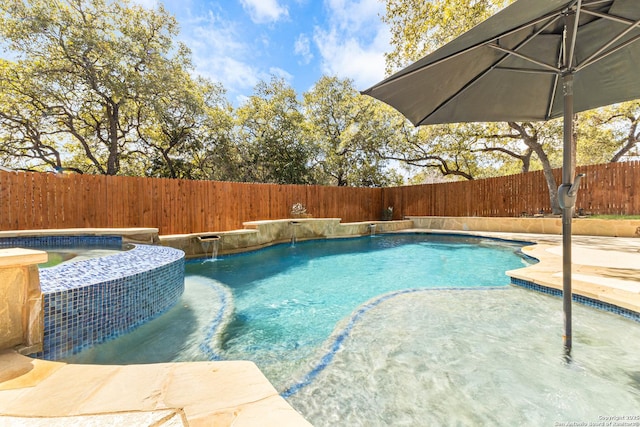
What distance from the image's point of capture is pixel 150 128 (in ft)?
41.5

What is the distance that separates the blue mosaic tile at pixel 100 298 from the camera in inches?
73.4

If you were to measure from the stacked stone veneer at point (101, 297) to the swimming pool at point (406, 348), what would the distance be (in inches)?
5.5

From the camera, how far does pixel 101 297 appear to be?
214cm

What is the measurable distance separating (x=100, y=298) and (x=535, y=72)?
4.02 metres

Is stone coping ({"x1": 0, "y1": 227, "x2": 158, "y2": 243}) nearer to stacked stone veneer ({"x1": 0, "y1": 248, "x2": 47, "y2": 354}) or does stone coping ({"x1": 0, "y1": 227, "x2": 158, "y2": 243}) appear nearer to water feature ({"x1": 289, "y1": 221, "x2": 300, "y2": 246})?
stacked stone veneer ({"x1": 0, "y1": 248, "x2": 47, "y2": 354})

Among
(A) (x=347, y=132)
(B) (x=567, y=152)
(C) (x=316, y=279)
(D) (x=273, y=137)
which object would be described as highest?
(A) (x=347, y=132)

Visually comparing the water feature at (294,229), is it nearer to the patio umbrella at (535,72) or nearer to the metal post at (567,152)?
the patio umbrella at (535,72)

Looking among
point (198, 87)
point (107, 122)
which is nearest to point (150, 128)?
point (107, 122)

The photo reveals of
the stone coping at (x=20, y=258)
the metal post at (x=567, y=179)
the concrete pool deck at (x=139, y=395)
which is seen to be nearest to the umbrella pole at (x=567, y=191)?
the metal post at (x=567, y=179)

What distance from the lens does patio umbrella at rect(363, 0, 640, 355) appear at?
5.30ft

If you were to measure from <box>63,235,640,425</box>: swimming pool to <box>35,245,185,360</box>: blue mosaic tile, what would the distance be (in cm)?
14

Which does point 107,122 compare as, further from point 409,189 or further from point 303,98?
point 409,189

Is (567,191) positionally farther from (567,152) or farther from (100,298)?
(100,298)

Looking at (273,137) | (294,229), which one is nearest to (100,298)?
(294,229)
